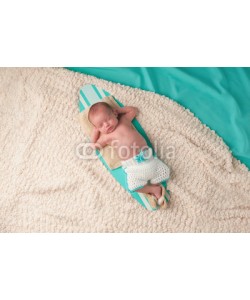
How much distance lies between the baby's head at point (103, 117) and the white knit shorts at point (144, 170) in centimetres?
16

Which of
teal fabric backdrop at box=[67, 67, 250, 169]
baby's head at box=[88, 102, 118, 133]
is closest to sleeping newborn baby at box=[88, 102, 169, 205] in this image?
baby's head at box=[88, 102, 118, 133]

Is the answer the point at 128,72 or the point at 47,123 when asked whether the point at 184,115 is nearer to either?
the point at 128,72

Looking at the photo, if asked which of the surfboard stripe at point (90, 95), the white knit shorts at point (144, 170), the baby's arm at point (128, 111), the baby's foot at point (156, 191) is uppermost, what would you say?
the surfboard stripe at point (90, 95)

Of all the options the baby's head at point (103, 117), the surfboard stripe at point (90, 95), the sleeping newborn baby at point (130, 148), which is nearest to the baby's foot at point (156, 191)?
the sleeping newborn baby at point (130, 148)

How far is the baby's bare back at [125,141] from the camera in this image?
55.2 inches

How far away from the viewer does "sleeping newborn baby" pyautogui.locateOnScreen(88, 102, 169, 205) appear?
1.37 m

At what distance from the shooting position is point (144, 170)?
4.49ft

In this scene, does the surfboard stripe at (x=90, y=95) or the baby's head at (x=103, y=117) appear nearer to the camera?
the baby's head at (x=103, y=117)

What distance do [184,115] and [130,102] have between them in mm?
243

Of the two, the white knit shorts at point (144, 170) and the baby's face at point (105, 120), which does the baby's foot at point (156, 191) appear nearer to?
the white knit shorts at point (144, 170)

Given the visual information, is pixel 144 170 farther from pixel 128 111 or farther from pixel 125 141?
pixel 128 111

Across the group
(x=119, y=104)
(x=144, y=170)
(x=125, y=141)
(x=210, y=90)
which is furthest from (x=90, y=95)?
(x=210, y=90)

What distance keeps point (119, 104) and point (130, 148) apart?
0.70 ft

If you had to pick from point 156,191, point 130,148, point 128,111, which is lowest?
point 156,191
